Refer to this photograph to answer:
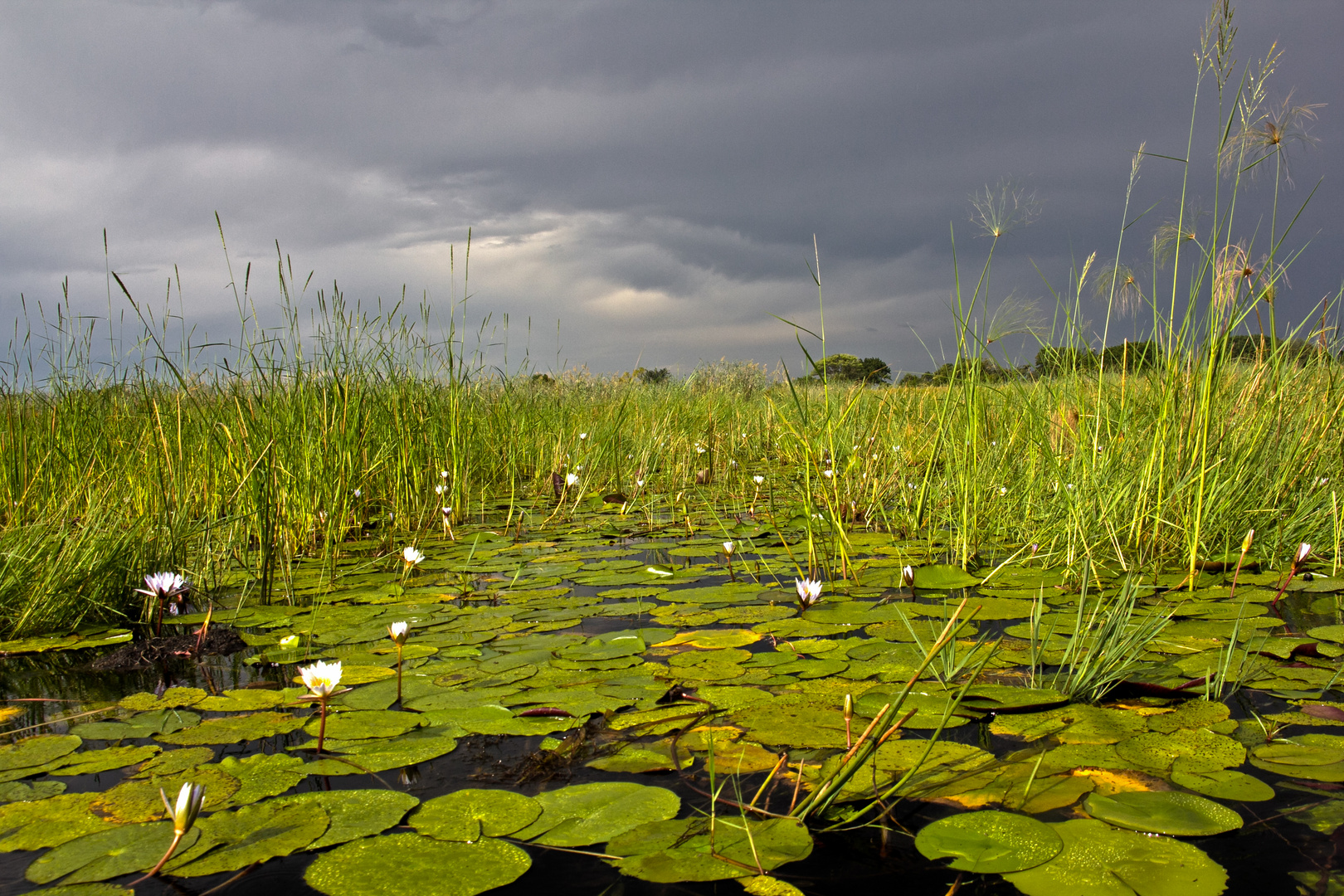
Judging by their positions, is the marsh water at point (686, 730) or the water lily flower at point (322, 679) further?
the water lily flower at point (322, 679)

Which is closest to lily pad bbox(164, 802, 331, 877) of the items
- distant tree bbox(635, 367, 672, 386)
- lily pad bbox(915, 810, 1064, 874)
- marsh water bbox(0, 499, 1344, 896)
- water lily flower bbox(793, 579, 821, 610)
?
marsh water bbox(0, 499, 1344, 896)

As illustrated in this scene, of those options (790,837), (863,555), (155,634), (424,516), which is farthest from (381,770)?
(424,516)

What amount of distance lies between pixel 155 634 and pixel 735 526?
2.77 metres

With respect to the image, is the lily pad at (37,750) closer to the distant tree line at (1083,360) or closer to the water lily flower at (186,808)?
the water lily flower at (186,808)

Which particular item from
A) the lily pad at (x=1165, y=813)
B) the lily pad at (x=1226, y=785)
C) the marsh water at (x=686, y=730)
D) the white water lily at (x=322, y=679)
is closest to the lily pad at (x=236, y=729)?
the marsh water at (x=686, y=730)

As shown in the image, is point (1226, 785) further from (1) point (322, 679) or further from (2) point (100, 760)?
(2) point (100, 760)

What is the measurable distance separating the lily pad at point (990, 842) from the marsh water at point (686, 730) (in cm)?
3

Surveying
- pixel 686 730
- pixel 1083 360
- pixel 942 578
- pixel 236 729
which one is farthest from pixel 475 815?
pixel 1083 360

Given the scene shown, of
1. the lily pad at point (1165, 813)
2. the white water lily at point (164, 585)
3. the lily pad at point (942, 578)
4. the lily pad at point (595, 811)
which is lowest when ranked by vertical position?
the lily pad at point (595, 811)

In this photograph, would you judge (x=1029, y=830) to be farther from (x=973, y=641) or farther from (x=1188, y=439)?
(x=1188, y=439)

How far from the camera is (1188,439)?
2.87 m

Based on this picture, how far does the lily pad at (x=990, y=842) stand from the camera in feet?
3.65

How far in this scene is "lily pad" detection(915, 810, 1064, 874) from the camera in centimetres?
111

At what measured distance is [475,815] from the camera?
1.29 metres
